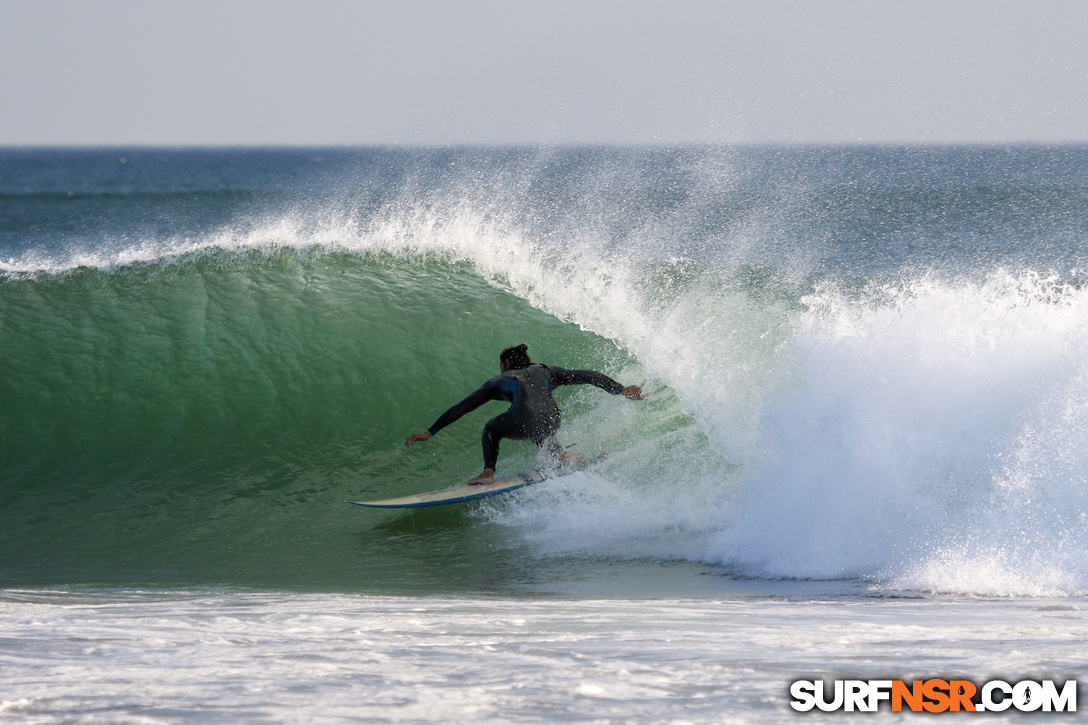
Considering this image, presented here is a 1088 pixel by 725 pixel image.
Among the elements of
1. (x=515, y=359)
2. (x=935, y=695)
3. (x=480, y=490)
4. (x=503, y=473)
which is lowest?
(x=935, y=695)

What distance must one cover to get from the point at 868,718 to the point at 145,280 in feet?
30.8

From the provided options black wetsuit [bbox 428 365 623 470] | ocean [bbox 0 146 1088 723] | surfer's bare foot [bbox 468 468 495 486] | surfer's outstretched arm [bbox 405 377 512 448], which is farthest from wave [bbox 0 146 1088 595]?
surfer's outstretched arm [bbox 405 377 512 448]

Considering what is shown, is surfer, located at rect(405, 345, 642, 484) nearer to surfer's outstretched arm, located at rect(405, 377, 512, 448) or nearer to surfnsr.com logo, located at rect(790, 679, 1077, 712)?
surfer's outstretched arm, located at rect(405, 377, 512, 448)

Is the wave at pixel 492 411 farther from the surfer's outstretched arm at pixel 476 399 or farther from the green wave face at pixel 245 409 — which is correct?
the surfer's outstretched arm at pixel 476 399

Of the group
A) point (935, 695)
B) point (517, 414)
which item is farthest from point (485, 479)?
point (935, 695)

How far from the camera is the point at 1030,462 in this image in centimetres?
508

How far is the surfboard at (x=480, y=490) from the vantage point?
20.5ft

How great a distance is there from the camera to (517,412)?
6.46 meters

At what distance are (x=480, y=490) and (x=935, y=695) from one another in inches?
152

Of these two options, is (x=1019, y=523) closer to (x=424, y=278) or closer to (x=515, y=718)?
(x=515, y=718)

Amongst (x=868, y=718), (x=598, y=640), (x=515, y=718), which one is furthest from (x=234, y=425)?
(x=868, y=718)

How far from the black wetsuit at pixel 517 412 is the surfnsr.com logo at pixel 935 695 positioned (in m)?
3.73

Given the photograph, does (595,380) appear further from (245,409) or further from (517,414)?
(245,409)

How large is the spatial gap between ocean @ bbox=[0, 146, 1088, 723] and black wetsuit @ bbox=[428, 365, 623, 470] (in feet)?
1.30
